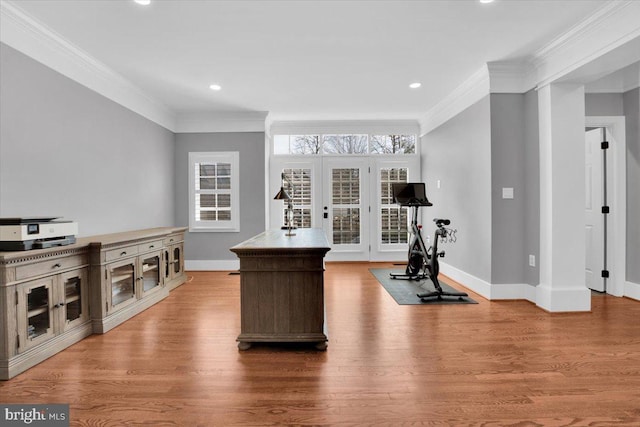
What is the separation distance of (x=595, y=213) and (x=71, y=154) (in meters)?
6.15

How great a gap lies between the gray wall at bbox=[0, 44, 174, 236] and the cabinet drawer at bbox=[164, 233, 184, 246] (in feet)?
1.71

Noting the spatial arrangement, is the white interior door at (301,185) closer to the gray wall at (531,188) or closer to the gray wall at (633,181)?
the gray wall at (531,188)

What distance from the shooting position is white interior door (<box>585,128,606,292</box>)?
14.7ft

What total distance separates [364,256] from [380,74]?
365 centimetres

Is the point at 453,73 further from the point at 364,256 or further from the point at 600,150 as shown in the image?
the point at 364,256

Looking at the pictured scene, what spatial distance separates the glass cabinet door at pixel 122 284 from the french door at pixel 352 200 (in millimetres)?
3557

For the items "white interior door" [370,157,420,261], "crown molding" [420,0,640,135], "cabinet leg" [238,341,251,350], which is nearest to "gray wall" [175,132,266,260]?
"white interior door" [370,157,420,261]

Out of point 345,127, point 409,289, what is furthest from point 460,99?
point 409,289

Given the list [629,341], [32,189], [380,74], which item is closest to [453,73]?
[380,74]

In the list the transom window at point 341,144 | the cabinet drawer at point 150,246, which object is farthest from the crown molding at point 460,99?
the cabinet drawer at point 150,246

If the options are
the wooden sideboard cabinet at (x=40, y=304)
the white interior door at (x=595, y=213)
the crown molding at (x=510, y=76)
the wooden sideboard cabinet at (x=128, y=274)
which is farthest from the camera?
the white interior door at (x=595, y=213)

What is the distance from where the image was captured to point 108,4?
9.23ft

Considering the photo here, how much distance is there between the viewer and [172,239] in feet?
16.0

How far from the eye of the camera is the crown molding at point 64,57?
9.46 feet
